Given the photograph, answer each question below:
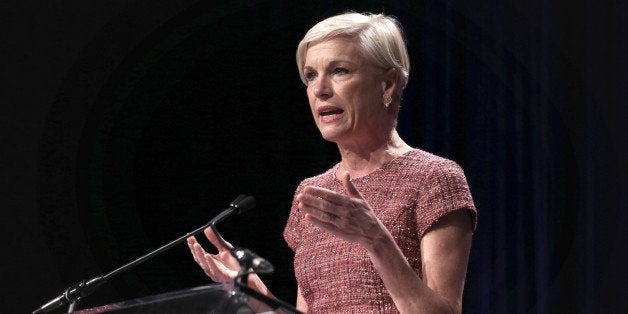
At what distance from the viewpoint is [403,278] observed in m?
1.51

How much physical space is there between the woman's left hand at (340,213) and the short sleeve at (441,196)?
0.78 ft

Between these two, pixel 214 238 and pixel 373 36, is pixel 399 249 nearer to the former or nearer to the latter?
pixel 214 238

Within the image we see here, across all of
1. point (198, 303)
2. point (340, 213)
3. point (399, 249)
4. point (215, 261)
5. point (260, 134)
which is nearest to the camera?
point (198, 303)

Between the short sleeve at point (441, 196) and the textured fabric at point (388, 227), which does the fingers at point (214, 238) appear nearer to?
the textured fabric at point (388, 227)

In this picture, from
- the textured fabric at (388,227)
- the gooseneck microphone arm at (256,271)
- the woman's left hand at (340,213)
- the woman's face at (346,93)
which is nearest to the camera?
the gooseneck microphone arm at (256,271)

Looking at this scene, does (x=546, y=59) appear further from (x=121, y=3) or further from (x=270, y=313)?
(x=270, y=313)

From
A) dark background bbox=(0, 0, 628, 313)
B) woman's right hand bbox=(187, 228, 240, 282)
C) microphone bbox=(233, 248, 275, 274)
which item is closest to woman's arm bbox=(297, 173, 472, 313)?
microphone bbox=(233, 248, 275, 274)

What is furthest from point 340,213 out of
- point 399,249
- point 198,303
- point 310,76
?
point 310,76

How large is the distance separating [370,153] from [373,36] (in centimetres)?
27

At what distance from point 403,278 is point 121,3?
1.98m

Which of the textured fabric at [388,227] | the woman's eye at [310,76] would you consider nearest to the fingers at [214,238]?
the textured fabric at [388,227]

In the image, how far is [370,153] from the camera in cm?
185

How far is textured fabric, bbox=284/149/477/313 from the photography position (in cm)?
166

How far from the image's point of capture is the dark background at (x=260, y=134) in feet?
8.75
